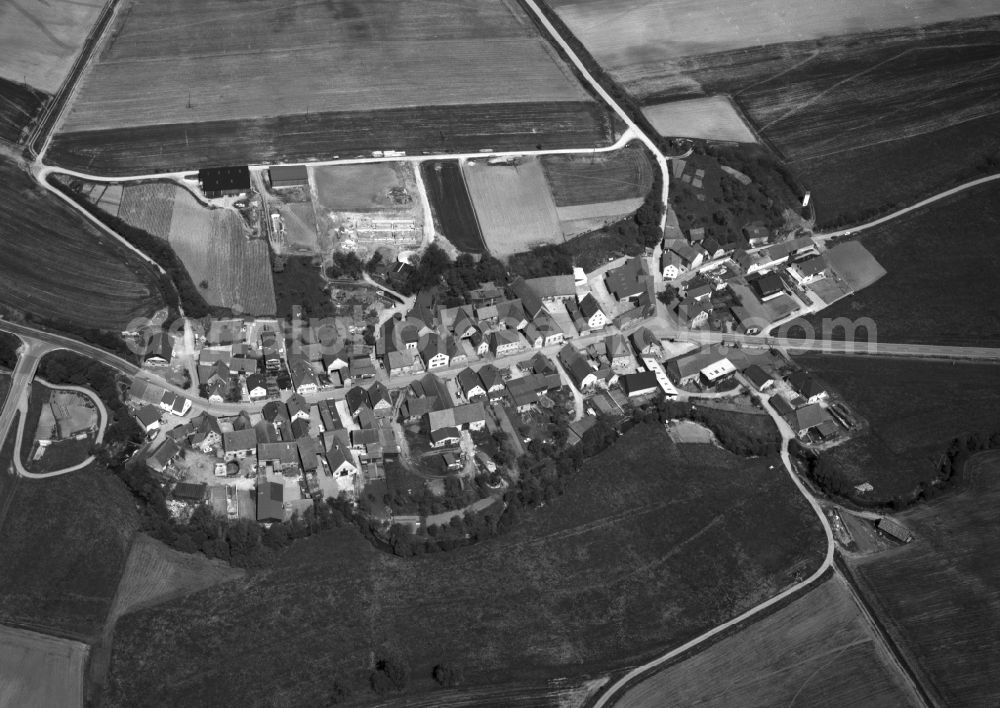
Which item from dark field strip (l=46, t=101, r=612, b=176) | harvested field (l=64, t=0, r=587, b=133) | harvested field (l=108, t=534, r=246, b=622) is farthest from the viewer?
harvested field (l=64, t=0, r=587, b=133)

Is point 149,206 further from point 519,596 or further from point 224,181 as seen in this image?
point 519,596

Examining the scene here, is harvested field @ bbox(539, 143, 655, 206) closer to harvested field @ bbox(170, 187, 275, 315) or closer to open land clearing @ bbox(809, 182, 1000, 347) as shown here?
open land clearing @ bbox(809, 182, 1000, 347)

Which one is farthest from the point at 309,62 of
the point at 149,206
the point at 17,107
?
the point at 17,107

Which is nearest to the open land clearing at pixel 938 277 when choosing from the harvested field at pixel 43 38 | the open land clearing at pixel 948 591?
the open land clearing at pixel 948 591

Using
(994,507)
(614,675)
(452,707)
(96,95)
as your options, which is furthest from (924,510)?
(96,95)

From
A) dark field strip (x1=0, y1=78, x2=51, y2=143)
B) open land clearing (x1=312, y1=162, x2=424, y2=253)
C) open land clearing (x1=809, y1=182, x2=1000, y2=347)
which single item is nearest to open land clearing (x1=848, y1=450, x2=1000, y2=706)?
open land clearing (x1=809, y1=182, x2=1000, y2=347)

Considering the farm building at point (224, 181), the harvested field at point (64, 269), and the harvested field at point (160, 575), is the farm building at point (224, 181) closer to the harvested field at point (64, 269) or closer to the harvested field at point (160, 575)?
the harvested field at point (64, 269)
